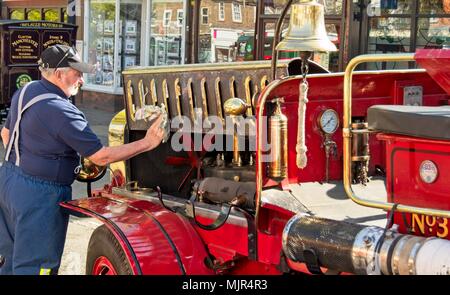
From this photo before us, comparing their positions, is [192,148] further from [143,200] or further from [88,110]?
[88,110]

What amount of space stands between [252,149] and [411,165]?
42.3 inches

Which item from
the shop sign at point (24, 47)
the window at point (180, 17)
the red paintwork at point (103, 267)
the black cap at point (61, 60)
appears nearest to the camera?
the red paintwork at point (103, 267)

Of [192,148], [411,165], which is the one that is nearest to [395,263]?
[411,165]

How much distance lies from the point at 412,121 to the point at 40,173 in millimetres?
1954

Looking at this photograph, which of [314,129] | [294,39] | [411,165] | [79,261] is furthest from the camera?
[79,261]

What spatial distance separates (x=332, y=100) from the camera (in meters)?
3.47

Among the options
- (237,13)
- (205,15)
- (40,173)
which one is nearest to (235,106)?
(40,173)

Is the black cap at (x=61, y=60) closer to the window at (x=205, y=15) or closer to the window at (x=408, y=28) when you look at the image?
the window at (x=408, y=28)

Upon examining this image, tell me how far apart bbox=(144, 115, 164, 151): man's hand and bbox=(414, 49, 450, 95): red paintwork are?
1447 millimetres

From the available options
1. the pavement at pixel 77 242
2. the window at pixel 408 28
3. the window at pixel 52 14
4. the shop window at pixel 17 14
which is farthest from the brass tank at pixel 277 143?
the shop window at pixel 17 14

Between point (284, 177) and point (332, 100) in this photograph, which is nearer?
point (284, 177)

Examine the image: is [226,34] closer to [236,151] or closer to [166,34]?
[166,34]

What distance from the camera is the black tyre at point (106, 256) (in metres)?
3.36

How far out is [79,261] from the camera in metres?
5.34
